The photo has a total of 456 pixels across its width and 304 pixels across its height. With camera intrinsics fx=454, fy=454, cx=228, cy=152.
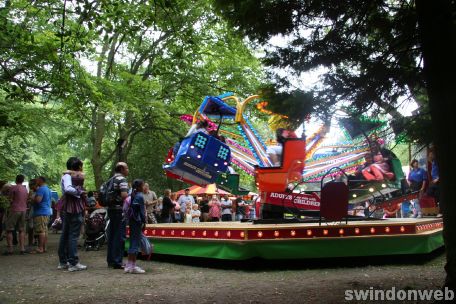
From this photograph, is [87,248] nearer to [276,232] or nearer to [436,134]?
[276,232]

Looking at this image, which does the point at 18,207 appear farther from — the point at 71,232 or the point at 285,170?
the point at 285,170

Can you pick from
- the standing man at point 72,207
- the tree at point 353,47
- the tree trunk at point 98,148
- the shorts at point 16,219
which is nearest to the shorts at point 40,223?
the shorts at point 16,219

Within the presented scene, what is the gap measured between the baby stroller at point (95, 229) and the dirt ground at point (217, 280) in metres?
2.65

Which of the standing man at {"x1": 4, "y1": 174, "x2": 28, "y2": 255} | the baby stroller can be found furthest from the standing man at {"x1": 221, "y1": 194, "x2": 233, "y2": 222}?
the standing man at {"x1": 4, "y1": 174, "x2": 28, "y2": 255}

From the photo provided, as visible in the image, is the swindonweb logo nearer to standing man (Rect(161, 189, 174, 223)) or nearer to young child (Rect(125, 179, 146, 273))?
young child (Rect(125, 179, 146, 273))

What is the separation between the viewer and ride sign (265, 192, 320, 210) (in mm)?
10008

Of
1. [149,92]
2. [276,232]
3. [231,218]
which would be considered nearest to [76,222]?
[276,232]

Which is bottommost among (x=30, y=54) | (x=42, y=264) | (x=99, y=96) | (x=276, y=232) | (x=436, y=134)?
(x=42, y=264)

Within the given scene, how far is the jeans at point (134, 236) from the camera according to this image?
7.69 metres

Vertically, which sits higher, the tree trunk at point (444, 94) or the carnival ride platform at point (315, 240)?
the tree trunk at point (444, 94)

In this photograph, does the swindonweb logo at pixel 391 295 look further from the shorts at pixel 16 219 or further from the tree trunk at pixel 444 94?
the shorts at pixel 16 219

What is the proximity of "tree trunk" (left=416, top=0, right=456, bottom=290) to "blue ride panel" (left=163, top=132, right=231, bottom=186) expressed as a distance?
6.03 metres

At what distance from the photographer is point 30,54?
37.4 feet

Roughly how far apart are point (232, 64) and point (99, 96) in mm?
9677
